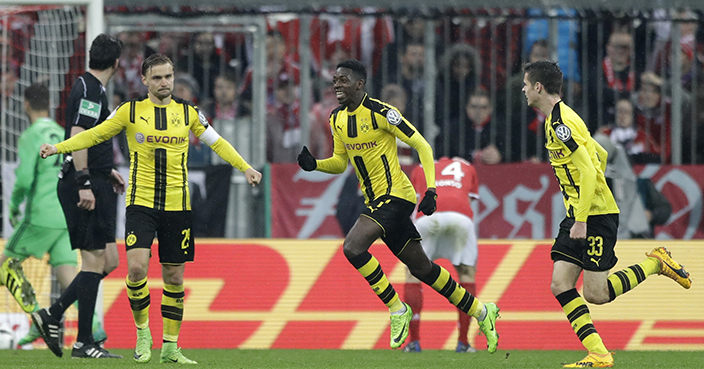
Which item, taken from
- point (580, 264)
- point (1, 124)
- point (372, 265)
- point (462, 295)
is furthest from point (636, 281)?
point (1, 124)

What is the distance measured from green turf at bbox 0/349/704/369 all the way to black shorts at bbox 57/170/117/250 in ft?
2.88

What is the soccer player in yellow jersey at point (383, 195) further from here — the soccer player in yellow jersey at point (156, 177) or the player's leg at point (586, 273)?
the soccer player in yellow jersey at point (156, 177)

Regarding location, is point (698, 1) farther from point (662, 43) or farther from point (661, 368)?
point (661, 368)

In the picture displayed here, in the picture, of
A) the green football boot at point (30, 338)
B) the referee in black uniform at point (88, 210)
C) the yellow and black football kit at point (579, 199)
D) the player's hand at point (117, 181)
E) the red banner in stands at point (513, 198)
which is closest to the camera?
the yellow and black football kit at point (579, 199)

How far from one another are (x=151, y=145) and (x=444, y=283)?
87.3 inches

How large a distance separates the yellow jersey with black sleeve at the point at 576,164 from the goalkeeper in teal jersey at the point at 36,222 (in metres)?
4.21

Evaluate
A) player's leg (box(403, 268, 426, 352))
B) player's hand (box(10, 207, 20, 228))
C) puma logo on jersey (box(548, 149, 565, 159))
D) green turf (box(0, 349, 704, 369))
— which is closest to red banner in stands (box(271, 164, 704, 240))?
player's leg (box(403, 268, 426, 352))

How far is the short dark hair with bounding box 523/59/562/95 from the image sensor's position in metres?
6.90

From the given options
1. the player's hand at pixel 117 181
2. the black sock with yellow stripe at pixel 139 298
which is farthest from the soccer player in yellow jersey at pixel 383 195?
the player's hand at pixel 117 181

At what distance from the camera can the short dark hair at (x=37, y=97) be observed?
902cm

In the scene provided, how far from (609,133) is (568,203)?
15.0 ft

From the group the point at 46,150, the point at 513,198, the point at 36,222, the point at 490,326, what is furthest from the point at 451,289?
the point at 513,198

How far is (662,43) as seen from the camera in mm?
11438

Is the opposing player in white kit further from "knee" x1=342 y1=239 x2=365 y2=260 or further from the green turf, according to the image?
"knee" x1=342 y1=239 x2=365 y2=260
